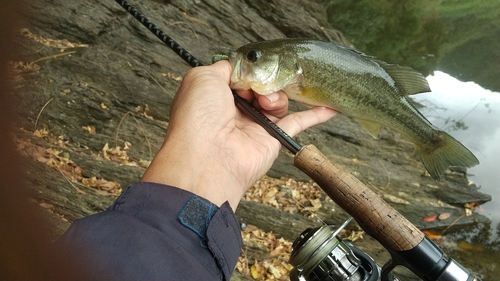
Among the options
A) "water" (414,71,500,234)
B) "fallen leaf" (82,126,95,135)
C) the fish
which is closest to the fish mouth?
the fish

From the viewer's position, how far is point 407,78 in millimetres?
3219

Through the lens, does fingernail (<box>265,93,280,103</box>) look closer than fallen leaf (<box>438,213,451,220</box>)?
Yes

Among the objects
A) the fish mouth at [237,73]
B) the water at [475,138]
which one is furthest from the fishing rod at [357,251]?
the water at [475,138]

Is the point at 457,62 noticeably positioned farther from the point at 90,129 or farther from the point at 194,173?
the point at 194,173

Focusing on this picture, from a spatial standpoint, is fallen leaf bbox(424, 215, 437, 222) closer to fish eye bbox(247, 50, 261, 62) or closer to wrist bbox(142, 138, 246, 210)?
fish eye bbox(247, 50, 261, 62)

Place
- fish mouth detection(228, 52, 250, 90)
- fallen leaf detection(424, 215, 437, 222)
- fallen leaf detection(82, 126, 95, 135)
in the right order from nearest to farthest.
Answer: fish mouth detection(228, 52, 250, 90)
fallen leaf detection(82, 126, 95, 135)
fallen leaf detection(424, 215, 437, 222)

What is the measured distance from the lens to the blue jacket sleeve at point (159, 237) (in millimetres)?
1499

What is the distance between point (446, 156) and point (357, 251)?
141 cm

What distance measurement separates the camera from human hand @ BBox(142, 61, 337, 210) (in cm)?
222

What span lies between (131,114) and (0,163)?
15.6ft

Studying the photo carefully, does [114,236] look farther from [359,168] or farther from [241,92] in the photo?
[359,168]

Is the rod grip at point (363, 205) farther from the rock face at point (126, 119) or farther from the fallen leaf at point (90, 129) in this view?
the fallen leaf at point (90, 129)

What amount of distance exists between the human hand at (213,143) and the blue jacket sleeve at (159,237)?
0.78 feet

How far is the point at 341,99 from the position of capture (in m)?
3.22
